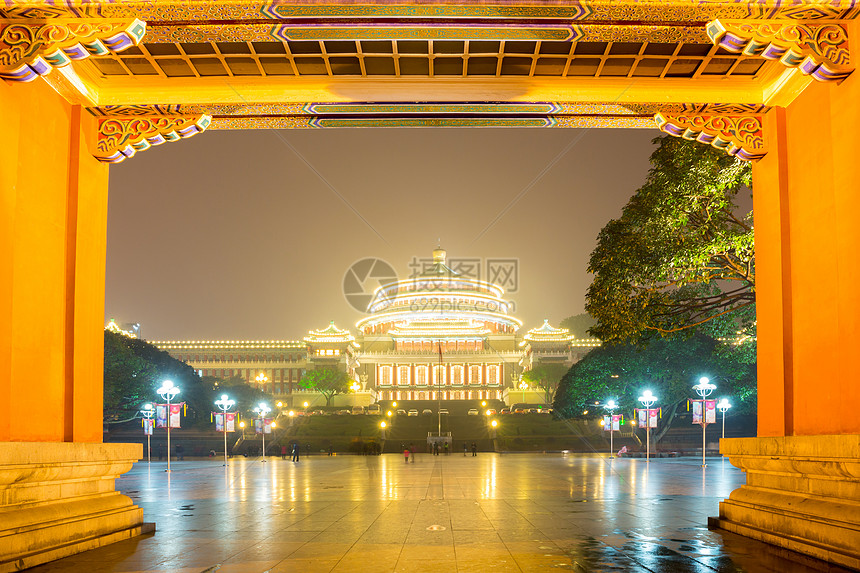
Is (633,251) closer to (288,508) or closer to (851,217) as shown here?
(851,217)

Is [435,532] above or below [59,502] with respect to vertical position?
below

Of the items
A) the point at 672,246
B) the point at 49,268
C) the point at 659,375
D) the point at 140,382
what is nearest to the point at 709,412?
the point at 659,375

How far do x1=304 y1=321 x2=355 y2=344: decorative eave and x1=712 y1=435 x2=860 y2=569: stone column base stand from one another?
9753 cm

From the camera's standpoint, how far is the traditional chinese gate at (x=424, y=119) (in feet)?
28.7

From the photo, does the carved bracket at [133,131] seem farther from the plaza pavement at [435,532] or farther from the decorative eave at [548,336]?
the decorative eave at [548,336]

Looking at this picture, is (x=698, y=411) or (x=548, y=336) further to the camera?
(x=548, y=336)

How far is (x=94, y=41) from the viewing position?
28.7ft

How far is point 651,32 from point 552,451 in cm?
4974

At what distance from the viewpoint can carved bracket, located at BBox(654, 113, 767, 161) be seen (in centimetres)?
1159

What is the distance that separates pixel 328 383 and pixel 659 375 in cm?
4611

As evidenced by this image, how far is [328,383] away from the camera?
89000 mm

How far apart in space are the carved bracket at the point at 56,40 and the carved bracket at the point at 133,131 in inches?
108

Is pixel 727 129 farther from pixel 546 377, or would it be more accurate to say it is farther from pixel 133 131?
pixel 546 377

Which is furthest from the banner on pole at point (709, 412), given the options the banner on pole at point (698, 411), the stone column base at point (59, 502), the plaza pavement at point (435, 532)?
the stone column base at point (59, 502)
